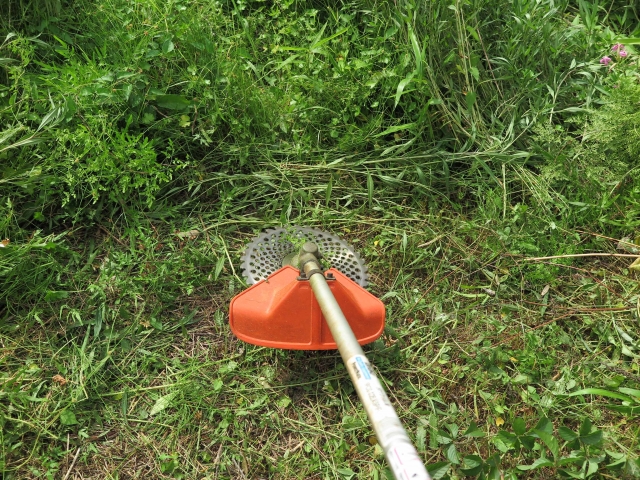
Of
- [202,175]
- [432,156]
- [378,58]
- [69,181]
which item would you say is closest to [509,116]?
[432,156]

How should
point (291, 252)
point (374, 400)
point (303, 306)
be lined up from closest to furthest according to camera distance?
1. point (374, 400)
2. point (303, 306)
3. point (291, 252)

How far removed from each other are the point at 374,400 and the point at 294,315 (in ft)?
1.95

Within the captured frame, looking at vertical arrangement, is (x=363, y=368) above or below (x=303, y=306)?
above

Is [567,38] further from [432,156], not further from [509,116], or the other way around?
[432,156]

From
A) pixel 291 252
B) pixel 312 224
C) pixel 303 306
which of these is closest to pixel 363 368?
pixel 303 306

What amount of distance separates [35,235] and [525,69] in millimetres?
2208

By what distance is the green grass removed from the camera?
1928mm

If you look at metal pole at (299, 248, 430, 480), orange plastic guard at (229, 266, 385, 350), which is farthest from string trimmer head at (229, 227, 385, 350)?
metal pole at (299, 248, 430, 480)

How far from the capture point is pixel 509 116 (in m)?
2.72

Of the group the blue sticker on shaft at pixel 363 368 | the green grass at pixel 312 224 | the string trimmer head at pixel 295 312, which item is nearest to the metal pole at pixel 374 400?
the blue sticker on shaft at pixel 363 368

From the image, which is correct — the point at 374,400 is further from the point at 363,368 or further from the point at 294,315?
the point at 294,315

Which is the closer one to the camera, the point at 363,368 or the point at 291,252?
the point at 363,368

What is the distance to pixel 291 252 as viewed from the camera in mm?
2283

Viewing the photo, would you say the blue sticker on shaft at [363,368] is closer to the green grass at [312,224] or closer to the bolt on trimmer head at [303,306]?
the bolt on trimmer head at [303,306]
